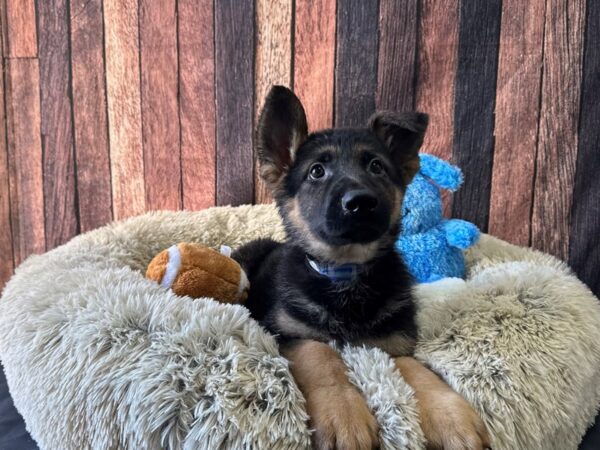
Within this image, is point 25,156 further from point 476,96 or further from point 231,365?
point 476,96

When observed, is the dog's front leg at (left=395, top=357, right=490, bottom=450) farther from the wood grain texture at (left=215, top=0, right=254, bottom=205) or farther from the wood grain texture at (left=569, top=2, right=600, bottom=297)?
the wood grain texture at (left=215, top=0, right=254, bottom=205)

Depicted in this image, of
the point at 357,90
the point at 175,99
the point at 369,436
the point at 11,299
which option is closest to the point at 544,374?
the point at 369,436

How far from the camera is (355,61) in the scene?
2.96m

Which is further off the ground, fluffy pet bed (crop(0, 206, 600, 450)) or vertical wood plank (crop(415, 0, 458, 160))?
vertical wood plank (crop(415, 0, 458, 160))

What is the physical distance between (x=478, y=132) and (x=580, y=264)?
3.19 ft

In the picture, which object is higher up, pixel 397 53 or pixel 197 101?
pixel 397 53

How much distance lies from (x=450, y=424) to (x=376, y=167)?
107cm

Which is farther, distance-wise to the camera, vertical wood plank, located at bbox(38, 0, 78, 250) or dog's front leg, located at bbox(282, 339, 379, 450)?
vertical wood plank, located at bbox(38, 0, 78, 250)

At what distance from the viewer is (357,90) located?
9.86 feet

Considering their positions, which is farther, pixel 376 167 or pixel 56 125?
pixel 56 125

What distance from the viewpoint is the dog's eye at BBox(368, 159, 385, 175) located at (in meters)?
2.06

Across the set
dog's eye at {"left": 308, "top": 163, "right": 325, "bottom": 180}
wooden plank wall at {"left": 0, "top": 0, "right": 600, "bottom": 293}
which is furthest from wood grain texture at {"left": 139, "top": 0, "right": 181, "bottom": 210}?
dog's eye at {"left": 308, "top": 163, "right": 325, "bottom": 180}

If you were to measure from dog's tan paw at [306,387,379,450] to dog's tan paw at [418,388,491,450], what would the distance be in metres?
0.17

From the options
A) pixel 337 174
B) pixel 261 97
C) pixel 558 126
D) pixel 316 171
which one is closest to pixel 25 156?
pixel 261 97
